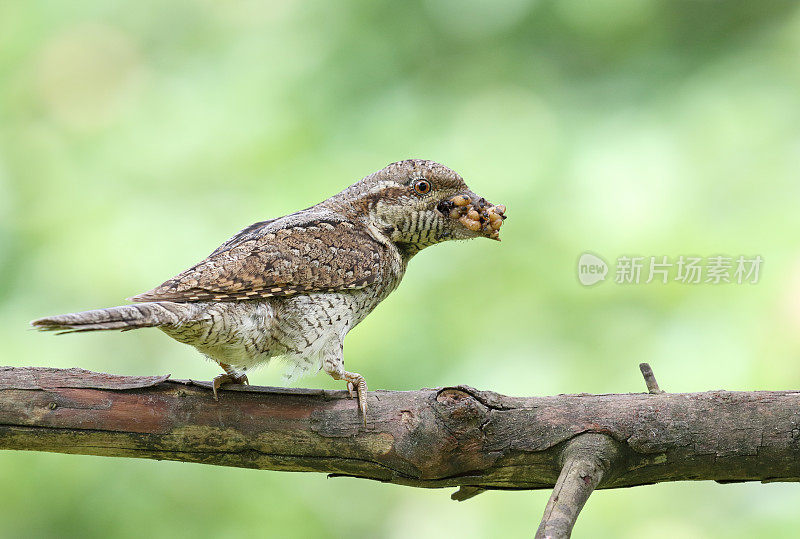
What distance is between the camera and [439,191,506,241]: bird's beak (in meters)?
3.33

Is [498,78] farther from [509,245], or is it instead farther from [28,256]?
[28,256]

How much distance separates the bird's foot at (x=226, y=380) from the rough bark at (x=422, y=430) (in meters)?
0.03

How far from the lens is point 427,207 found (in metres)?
3.40

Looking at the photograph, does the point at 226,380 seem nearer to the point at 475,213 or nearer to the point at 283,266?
the point at 283,266

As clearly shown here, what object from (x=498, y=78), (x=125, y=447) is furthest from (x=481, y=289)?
(x=125, y=447)

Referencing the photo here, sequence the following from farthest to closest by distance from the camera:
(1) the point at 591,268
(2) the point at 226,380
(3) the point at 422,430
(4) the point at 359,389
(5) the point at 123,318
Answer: (1) the point at 591,268 → (2) the point at 226,380 → (4) the point at 359,389 → (3) the point at 422,430 → (5) the point at 123,318

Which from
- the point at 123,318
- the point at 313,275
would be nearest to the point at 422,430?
the point at 313,275

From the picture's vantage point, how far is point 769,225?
4.87 metres

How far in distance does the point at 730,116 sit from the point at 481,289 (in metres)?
1.97

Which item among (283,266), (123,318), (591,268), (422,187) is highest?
(591,268)

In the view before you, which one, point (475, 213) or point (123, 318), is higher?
point (475, 213)

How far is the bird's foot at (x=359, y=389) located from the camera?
2.88 metres

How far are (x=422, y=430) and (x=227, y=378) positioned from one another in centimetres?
78

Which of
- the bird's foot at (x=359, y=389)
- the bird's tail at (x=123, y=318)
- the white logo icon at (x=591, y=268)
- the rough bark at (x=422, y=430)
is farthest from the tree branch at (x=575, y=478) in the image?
the white logo icon at (x=591, y=268)
